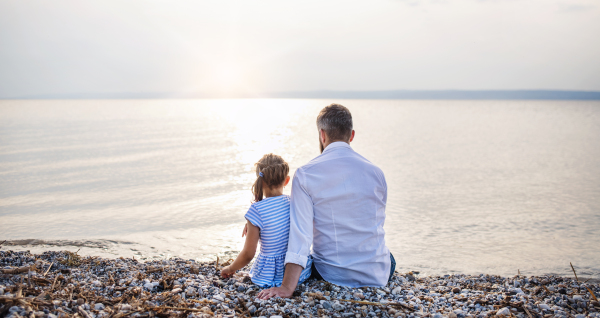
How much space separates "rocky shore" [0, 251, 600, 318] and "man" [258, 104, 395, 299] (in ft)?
0.95

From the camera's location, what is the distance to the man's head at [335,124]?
13.4 feet

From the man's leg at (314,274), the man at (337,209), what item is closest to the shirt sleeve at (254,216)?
the man at (337,209)

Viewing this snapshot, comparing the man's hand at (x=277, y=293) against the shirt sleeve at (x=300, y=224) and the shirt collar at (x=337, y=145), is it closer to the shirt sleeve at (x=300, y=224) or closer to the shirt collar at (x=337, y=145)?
the shirt sleeve at (x=300, y=224)

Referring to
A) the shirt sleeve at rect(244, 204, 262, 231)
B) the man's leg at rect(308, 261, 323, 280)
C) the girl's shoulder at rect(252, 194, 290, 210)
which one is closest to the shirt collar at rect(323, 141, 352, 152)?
the girl's shoulder at rect(252, 194, 290, 210)

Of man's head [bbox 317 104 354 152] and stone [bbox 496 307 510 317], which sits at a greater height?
man's head [bbox 317 104 354 152]

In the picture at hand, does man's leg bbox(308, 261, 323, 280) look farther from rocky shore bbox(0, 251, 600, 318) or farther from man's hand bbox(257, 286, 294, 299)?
man's hand bbox(257, 286, 294, 299)

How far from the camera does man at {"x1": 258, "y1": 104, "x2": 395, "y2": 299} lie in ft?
13.2

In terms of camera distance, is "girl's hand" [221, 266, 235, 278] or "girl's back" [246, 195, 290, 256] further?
"girl's hand" [221, 266, 235, 278]

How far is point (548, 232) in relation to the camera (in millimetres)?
10039

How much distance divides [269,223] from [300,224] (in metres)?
0.47

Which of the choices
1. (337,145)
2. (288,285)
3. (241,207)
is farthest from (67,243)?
(337,145)

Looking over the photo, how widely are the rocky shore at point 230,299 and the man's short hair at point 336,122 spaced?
170 cm

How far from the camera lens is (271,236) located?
4410mm

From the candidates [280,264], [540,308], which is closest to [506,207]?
[540,308]
